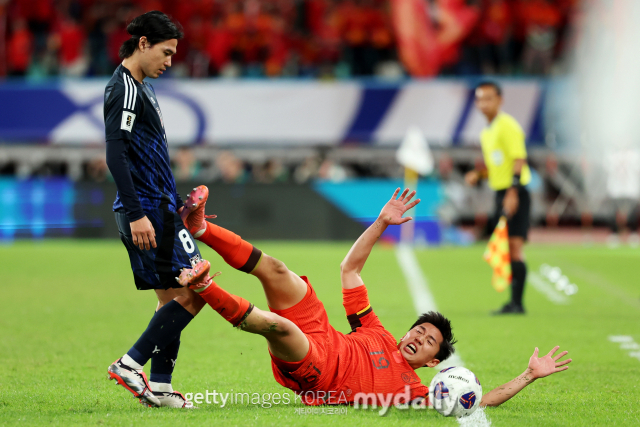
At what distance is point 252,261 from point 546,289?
7.45 meters

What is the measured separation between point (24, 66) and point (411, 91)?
9.94 m

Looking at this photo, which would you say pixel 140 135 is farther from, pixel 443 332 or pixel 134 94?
pixel 443 332

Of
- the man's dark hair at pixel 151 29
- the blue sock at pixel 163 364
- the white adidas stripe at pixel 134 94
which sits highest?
the man's dark hair at pixel 151 29

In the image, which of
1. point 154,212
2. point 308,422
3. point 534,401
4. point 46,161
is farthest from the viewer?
point 46,161

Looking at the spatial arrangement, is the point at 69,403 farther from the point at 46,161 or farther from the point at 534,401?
the point at 46,161

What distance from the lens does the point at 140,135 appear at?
4.46 meters

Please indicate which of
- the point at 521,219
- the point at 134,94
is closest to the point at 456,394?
the point at 134,94

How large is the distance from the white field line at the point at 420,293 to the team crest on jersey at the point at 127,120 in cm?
234

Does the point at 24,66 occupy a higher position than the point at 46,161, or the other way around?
the point at 24,66

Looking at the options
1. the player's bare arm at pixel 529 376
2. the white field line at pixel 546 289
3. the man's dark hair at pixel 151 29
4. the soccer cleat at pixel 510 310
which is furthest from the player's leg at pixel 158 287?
the white field line at pixel 546 289

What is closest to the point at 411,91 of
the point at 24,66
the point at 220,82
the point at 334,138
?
the point at 334,138

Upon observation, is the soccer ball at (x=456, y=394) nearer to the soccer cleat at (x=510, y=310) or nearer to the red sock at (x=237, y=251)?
the red sock at (x=237, y=251)

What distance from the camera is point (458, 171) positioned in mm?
21109

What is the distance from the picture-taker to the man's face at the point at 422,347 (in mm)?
4742
